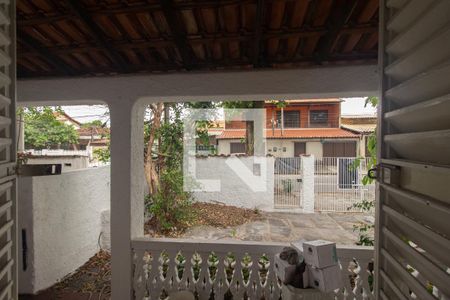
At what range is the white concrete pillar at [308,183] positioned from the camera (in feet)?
21.5

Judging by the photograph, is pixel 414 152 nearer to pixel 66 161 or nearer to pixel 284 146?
pixel 66 161

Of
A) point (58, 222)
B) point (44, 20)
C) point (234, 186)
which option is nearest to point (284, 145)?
point (234, 186)

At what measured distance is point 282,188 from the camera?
6.61 metres

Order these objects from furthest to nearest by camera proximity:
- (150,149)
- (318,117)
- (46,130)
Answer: (318,117)
(46,130)
(150,149)

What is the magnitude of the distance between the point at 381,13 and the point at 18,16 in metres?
2.35

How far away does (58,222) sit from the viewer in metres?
3.20

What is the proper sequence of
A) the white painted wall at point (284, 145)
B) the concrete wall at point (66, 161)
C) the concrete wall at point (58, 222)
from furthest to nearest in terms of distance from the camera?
the white painted wall at point (284, 145), the concrete wall at point (66, 161), the concrete wall at point (58, 222)

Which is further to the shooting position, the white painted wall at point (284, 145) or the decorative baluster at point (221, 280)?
the white painted wall at point (284, 145)

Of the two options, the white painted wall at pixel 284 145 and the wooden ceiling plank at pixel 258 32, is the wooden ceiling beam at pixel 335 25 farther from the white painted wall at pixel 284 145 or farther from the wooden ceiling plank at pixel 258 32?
the white painted wall at pixel 284 145

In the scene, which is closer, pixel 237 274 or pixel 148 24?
pixel 148 24

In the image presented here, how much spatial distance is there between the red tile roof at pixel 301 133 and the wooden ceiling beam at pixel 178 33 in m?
5.82

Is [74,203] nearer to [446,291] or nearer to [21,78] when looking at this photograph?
[21,78]

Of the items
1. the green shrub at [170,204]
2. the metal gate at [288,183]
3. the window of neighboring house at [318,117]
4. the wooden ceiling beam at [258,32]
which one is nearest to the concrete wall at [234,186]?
the metal gate at [288,183]

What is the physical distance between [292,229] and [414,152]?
15.7 ft
